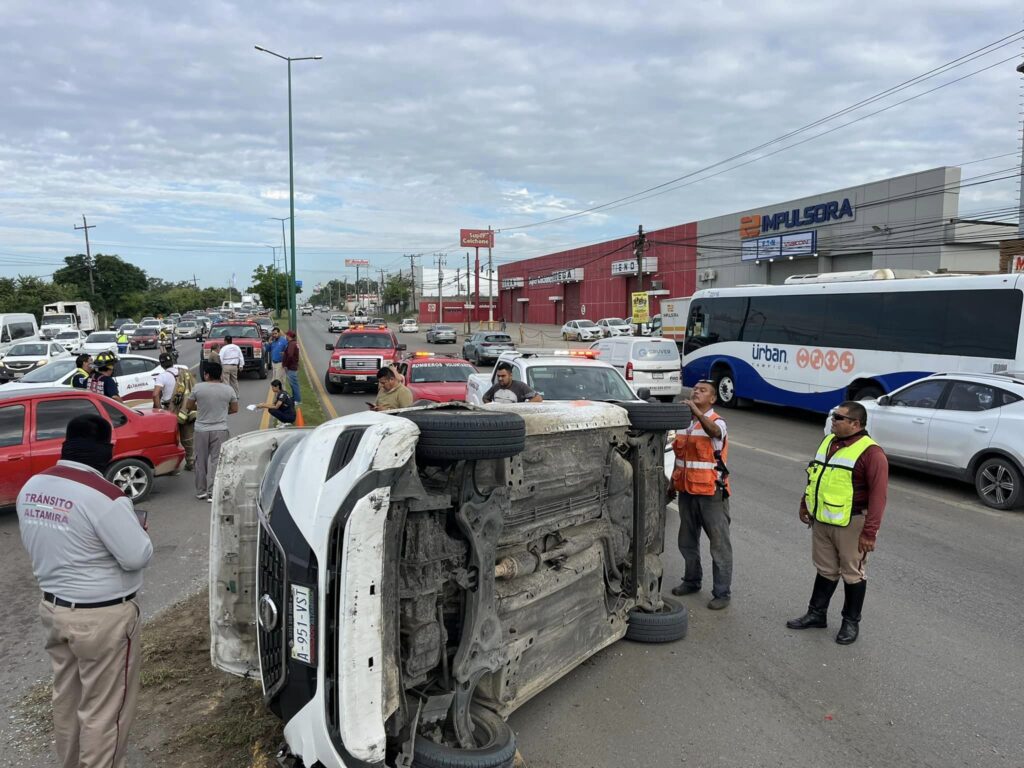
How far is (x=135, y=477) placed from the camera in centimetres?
856

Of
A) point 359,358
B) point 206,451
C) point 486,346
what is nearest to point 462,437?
point 206,451

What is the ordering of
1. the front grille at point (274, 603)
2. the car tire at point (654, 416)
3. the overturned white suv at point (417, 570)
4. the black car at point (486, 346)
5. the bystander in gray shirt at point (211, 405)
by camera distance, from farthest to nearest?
the black car at point (486, 346), the bystander in gray shirt at point (211, 405), the car tire at point (654, 416), the front grille at point (274, 603), the overturned white suv at point (417, 570)

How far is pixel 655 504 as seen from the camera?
4.74 metres

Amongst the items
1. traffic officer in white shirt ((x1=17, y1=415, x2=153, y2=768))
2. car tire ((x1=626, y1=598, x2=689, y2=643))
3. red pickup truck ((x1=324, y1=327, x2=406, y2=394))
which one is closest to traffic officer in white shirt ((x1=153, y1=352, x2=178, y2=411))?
red pickup truck ((x1=324, y1=327, x2=406, y2=394))

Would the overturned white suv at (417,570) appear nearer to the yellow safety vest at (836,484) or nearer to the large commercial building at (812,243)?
the yellow safety vest at (836,484)

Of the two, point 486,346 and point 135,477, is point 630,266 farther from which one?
point 135,477

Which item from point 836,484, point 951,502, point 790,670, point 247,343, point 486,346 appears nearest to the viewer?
point 790,670

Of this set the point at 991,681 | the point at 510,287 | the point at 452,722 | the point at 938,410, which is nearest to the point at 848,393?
the point at 938,410

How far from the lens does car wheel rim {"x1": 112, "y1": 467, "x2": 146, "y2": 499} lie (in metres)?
8.36

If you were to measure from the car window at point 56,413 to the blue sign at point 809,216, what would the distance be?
39.5 metres

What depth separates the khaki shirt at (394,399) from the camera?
7723mm

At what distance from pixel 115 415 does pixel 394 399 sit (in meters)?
3.53

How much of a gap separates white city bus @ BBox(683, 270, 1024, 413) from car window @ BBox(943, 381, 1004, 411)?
3.04 m

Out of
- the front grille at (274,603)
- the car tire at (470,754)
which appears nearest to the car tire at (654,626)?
the car tire at (470,754)
